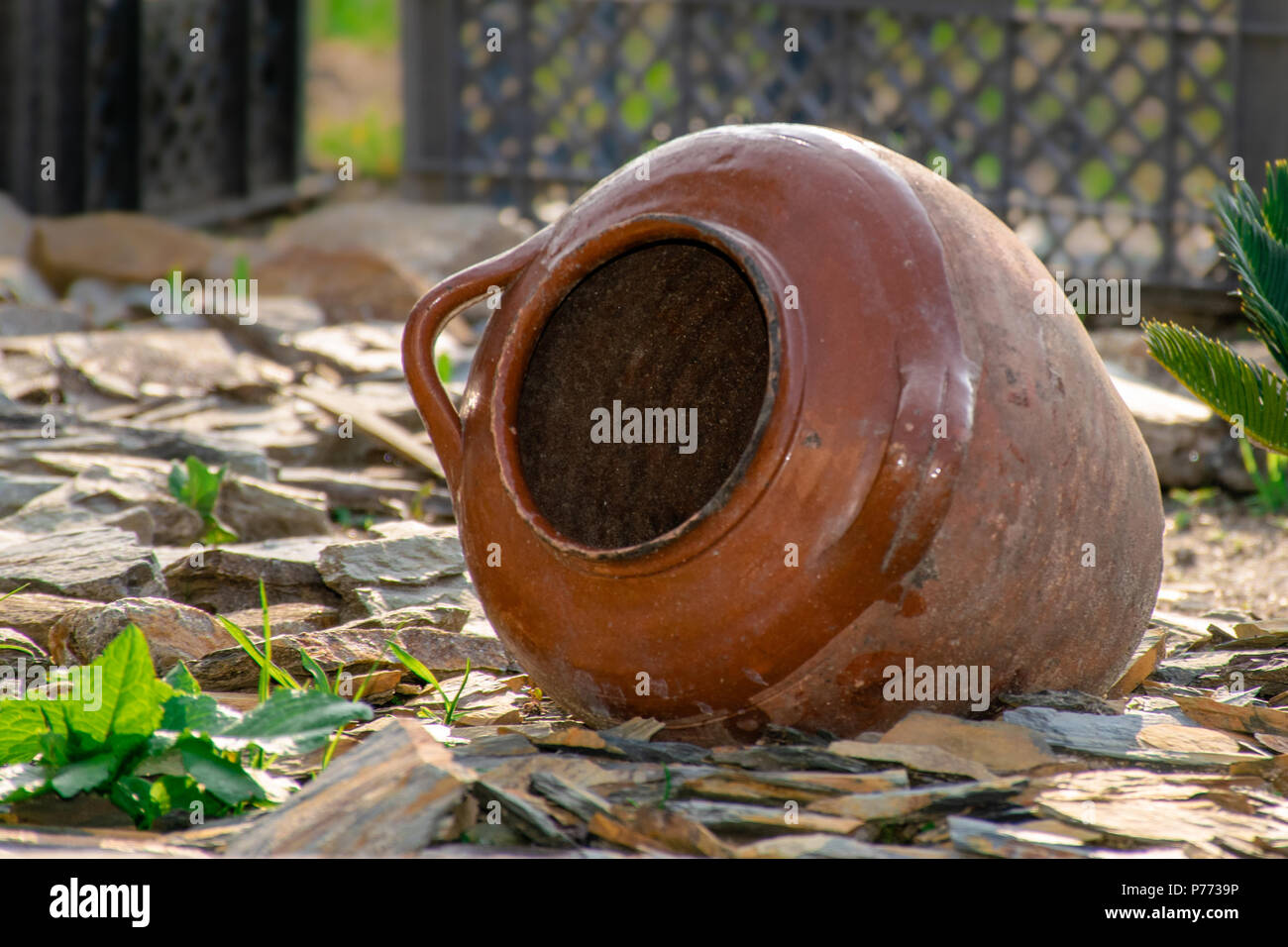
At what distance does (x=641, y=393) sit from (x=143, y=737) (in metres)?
1.10

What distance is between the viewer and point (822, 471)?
2119 millimetres

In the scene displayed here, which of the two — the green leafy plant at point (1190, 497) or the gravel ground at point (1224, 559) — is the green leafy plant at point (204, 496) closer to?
the gravel ground at point (1224, 559)

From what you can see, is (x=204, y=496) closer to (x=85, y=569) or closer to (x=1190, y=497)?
(x=85, y=569)

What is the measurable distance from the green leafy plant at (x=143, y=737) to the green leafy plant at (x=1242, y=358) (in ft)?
6.56

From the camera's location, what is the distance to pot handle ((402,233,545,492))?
253cm

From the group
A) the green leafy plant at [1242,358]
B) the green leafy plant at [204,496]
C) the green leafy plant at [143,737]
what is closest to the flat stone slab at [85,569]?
the green leafy plant at [204,496]

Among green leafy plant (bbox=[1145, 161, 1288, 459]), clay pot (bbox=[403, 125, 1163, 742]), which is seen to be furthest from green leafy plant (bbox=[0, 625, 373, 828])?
green leafy plant (bbox=[1145, 161, 1288, 459])

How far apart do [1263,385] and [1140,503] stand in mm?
921

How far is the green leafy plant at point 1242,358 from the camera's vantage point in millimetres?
3164

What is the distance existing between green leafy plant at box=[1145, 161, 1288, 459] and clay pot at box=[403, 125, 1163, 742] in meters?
0.83

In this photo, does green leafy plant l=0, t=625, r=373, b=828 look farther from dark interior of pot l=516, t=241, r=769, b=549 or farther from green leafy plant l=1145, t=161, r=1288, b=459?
green leafy plant l=1145, t=161, r=1288, b=459

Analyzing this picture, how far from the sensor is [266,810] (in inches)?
85.5

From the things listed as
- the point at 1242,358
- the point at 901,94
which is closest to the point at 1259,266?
the point at 1242,358
